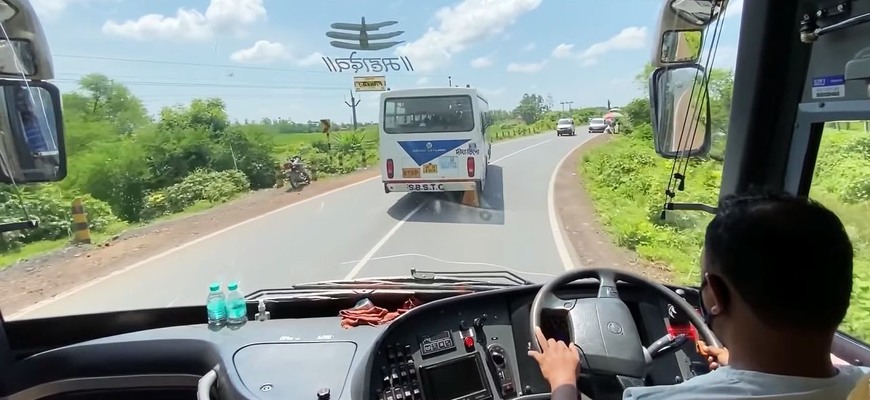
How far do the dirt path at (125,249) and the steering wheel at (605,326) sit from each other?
2.35 meters

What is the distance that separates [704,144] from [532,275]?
43.2 inches

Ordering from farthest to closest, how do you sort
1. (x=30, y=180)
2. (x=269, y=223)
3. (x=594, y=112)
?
(x=269, y=223), (x=594, y=112), (x=30, y=180)

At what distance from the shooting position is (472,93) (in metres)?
5.52

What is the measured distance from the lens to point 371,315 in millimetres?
2857

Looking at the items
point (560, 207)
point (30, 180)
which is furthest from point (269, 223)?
point (560, 207)

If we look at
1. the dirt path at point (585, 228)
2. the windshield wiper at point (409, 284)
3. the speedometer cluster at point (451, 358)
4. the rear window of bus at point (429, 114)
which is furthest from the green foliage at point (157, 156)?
the speedometer cluster at point (451, 358)

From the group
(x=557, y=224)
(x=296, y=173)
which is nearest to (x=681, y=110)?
(x=557, y=224)

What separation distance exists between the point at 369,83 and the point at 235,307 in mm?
1504

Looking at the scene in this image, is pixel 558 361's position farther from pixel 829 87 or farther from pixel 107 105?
pixel 107 105

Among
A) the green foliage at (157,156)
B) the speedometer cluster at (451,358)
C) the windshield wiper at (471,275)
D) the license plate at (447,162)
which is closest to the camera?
the speedometer cluster at (451,358)

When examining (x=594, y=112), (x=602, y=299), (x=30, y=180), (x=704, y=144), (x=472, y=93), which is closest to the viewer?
(x=602, y=299)

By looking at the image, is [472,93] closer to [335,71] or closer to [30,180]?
[335,71]

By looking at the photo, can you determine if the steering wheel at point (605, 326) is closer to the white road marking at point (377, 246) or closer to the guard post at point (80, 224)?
the white road marking at point (377, 246)

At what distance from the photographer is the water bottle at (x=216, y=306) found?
9.62 ft
